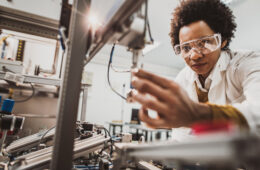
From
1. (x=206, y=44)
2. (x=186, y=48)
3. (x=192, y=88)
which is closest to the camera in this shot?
(x=206, y=44)

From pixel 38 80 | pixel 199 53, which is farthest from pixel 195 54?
pixel 38 80

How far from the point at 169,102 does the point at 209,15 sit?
3.11 feet

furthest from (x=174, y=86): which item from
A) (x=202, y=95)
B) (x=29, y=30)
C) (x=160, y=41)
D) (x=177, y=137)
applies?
(x=160, y=41)

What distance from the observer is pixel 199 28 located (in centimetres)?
96

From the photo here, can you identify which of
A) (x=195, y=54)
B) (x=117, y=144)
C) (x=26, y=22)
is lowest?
(x=117, y=144)

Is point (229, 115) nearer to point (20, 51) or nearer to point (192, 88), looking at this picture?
point (192, 88)

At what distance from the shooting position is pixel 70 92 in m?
0.56

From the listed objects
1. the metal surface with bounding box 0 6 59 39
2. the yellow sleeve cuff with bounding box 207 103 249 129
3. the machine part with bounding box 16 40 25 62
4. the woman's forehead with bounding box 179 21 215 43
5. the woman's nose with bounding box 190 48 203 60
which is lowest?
the yellow sleeve cuff with bounding box 207 103 249 129

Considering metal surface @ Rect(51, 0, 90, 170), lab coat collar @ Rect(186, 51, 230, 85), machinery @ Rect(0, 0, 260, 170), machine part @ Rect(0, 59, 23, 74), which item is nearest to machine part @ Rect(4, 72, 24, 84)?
machine part @ Rect(0, 59, 23, 74)

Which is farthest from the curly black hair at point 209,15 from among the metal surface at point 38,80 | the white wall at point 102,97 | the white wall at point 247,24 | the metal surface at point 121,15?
the white wall at point 102,97

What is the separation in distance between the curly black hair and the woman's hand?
821 mm

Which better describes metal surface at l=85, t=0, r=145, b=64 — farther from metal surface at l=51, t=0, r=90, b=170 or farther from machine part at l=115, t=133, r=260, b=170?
machine part at l=115, t=133, r=260, b=170

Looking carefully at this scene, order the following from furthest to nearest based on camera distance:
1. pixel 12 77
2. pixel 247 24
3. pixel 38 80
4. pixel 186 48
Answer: pixel 247 24 → pixel 38 80 → pixel 12 77 → pixel 186 48

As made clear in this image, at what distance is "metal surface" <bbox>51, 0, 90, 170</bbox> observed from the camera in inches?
21.1
